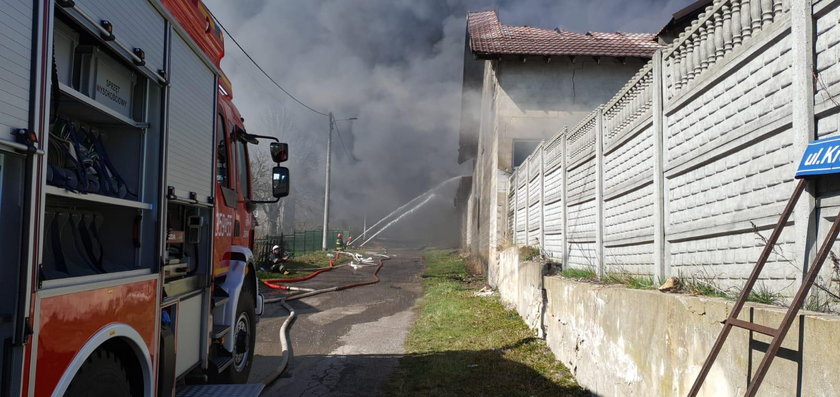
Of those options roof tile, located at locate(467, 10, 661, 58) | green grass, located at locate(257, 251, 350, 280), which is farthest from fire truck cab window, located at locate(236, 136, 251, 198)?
roof tile, located at locate(467, 10, 661, 58)

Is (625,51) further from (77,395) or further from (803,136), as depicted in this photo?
(77,395)

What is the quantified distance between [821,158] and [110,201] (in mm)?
3111

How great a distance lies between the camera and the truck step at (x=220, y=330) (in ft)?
14.4

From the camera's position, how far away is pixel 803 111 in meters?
2.29

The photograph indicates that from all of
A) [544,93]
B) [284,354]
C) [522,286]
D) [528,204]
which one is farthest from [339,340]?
[544,93]

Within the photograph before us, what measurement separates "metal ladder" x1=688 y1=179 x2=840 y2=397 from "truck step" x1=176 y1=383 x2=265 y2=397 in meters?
2.91

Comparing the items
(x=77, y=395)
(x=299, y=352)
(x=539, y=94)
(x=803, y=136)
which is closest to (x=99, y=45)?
(x=77, y=395)

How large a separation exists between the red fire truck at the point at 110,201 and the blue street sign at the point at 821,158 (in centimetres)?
293

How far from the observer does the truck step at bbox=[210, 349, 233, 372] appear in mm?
4418

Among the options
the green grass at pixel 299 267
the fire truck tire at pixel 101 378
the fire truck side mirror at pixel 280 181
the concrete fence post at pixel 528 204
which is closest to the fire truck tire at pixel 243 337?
the fire truck side mirror at pixel 280 181

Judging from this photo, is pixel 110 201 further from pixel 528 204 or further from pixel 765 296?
pixel 528 204

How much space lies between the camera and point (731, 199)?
2947 millimetres

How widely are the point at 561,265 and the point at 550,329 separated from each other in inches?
35.9

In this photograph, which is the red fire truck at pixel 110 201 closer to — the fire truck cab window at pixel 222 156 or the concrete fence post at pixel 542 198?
the fire truck cab window at pixel 222 156
